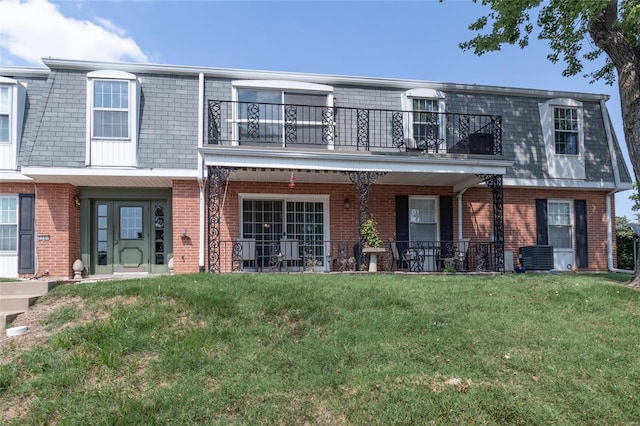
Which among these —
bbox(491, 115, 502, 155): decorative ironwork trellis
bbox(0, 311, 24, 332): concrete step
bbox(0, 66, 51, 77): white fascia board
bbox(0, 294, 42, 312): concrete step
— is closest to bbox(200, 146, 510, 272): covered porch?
bbox(491, 115, 502, 155): decorative ironwork trellis

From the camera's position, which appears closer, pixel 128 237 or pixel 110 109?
pixel 110 109

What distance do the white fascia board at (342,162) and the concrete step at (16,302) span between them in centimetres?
435

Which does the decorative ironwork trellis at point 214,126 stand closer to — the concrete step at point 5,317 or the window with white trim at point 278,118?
the window with white trim at point 278,118

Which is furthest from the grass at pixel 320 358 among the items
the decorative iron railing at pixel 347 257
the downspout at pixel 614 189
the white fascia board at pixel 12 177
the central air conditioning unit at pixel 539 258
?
the downspout at pixel 614 189

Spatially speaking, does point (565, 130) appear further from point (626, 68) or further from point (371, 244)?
point (371, 244)

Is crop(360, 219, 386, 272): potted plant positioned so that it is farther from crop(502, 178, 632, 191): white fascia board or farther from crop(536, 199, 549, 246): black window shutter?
crop(536, 199, 549, 246): black window shutter

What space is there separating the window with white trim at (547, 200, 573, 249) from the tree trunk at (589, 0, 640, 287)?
14.8 feet

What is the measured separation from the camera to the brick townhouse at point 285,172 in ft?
34.1

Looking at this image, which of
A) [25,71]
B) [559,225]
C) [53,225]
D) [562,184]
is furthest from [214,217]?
[559,225]

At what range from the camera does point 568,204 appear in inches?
518

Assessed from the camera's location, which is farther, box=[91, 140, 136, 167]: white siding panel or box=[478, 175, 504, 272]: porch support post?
box=[478, 175, 504, 272]: porch support post

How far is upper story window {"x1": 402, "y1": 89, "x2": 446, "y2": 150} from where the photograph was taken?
1209cm

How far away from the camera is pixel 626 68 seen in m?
8.48

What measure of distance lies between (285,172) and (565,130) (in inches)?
356
